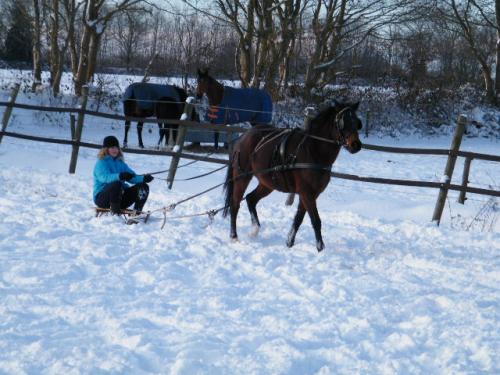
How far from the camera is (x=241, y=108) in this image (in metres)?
12.6

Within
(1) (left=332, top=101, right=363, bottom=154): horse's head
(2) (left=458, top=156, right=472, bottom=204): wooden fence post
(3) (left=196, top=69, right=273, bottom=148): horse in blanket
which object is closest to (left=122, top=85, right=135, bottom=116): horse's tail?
(3) (left=196, top=69, right=273, bottom=148): horse in blanket

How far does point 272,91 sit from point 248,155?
45.7 feet

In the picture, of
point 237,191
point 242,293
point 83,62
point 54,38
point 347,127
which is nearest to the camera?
point 242,293

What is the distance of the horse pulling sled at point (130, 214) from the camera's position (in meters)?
6.17

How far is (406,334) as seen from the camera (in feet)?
11.1

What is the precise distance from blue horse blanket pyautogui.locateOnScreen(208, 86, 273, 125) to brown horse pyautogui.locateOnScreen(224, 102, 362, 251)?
622 centimetres

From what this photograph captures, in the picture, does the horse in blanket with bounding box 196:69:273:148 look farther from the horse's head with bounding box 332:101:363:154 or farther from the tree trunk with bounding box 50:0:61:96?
the tree trunk with bounding box 50:0:61:96

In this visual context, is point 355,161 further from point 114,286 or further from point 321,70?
point 114,286

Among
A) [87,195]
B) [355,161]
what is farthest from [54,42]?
[87,195]

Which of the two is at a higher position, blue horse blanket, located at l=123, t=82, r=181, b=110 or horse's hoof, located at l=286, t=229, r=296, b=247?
blue horse blanket, located at l=123, t=82, r=181, b=110

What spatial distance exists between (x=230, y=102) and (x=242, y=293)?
889 centimetres

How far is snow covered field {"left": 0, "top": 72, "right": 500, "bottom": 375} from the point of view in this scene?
9.77 ft

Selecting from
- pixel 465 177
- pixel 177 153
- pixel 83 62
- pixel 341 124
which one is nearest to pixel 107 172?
pixel 341 124

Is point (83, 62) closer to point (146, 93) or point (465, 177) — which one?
point (146, 93)
